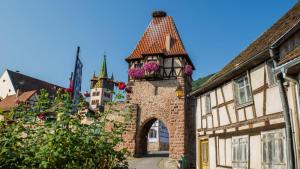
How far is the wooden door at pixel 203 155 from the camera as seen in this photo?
473 inches

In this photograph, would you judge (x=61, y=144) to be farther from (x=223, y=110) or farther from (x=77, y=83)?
(x=223, y=110)

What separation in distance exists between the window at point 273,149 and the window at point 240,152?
88cm

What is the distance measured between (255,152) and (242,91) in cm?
203

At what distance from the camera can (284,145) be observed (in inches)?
279

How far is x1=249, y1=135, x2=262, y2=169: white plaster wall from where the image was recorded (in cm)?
813

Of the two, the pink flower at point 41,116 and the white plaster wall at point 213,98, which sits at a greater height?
the white plaster wall at point 213,98

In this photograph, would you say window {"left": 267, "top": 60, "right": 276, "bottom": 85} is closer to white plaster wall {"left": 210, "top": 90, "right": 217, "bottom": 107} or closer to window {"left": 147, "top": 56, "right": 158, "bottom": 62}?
white plaster wall {"left": 210, "top": 90, "right": 217, "bottom": 107}

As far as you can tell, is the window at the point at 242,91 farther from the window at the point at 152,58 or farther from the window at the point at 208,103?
the window at the point at 152,58

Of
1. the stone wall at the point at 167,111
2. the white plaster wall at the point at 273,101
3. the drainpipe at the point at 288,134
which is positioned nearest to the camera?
the drainpipe at the point at 288,134

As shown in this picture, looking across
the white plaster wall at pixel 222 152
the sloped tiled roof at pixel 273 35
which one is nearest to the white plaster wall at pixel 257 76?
the sloped tiled roof at pixel 273 35

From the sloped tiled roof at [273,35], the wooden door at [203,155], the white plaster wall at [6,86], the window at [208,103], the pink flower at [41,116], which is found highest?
the white plaster wall at [6,86]

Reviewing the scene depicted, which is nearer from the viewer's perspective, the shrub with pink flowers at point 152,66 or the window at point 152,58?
the shrub with pink flowers at point 152,66

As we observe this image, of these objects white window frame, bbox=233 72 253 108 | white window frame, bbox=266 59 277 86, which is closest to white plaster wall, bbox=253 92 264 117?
white window frame, bbox=233 72 253 108

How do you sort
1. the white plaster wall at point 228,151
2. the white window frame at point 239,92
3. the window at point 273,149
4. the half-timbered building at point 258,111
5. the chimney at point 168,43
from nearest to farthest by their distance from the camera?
the half-timbered building at point 258,111, the window at point 273,149, the white window frame at point 239,92, the white plaster wall at point 228,151, the chimney at point 168,43
